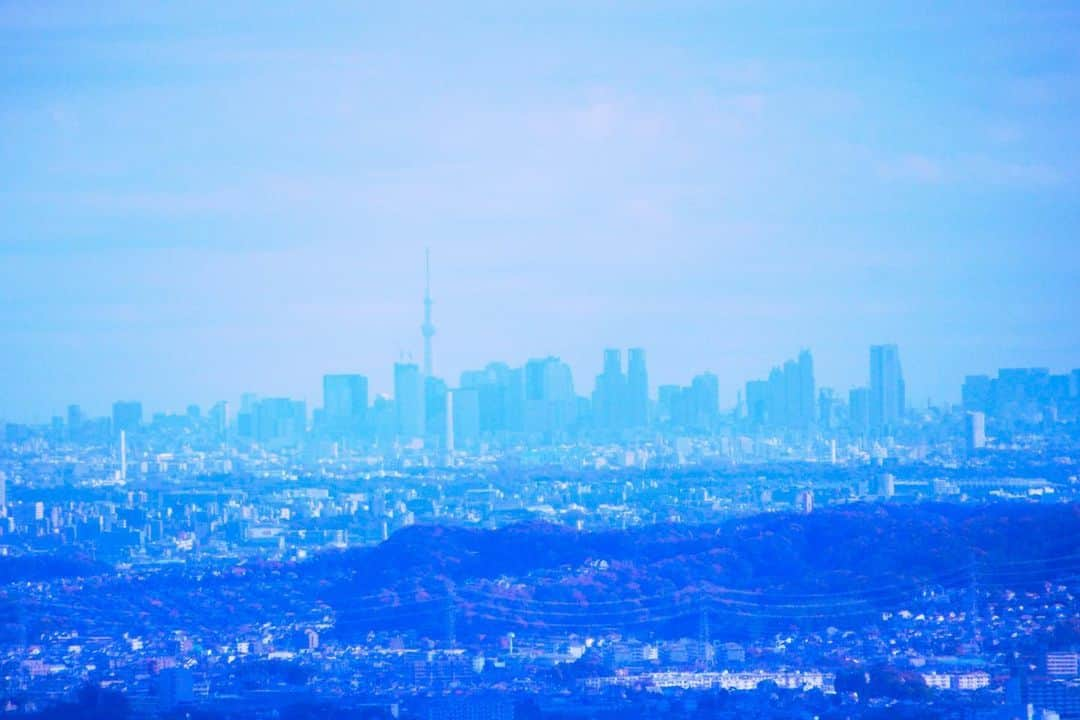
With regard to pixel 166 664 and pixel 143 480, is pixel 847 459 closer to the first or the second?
pixel 143 480

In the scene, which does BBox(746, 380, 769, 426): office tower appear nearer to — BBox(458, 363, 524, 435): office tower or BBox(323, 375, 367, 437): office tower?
BBox(458, 363, 524, 435): office tower

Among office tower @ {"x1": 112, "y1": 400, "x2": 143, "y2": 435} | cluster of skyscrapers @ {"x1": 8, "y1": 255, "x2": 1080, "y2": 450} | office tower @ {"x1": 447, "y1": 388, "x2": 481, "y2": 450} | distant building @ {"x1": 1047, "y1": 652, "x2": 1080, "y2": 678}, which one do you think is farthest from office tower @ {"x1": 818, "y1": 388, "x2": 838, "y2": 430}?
distant building @ {"x1": 1047, "y1": 652, "x2": 1080, "y2": 678}

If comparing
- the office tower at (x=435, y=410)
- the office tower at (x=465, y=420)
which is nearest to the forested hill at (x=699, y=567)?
the office tower at (x=465, y=420)

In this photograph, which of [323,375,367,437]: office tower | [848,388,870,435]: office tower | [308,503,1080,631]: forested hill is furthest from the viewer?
[323,375,367,437]: office tower

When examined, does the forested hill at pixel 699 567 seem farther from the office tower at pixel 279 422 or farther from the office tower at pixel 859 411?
the office tower at pixel 279 422

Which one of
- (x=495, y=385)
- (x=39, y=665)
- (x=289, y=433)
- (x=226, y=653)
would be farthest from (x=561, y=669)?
(x=289, y=433)

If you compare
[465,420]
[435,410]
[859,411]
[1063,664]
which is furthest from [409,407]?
[1063,664]

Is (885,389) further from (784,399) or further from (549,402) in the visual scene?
(549,402)
